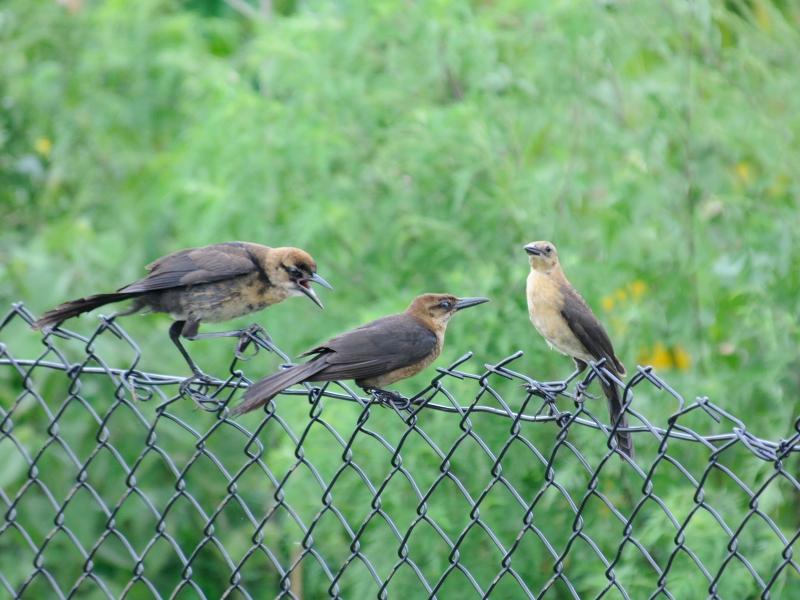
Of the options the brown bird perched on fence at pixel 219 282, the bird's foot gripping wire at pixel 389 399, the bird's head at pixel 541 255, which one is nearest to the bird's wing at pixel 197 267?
the brown bird perched on fence at pixel 219 282

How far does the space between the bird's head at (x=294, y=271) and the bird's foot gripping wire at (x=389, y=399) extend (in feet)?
2.45

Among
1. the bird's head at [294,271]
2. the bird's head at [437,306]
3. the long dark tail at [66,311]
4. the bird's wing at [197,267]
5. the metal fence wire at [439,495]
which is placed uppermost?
the long dark tail at [66,311]

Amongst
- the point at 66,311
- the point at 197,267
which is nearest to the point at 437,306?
the point at 197,267

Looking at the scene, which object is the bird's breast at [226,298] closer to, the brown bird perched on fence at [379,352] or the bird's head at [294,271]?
the bird's head at [294,271]

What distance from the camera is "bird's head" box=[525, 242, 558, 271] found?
3.55 m

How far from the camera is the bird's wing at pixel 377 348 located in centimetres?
270

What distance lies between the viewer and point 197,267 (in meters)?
3.38

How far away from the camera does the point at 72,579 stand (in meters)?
4.63

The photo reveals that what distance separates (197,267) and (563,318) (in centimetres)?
147

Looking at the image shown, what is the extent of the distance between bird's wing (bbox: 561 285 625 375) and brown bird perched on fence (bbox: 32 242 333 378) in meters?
0.99

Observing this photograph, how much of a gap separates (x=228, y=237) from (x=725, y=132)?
2.78 metres

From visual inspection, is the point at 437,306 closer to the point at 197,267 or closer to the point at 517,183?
the point at 197,267

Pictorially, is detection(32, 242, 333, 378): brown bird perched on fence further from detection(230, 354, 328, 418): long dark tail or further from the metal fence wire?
detection(230, 354, 328, 418): long dark tail

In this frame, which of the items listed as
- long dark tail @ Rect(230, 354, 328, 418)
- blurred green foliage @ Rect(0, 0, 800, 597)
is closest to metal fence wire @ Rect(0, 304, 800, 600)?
blurred green foliage @ Rect(0, 0, 800, 597)
